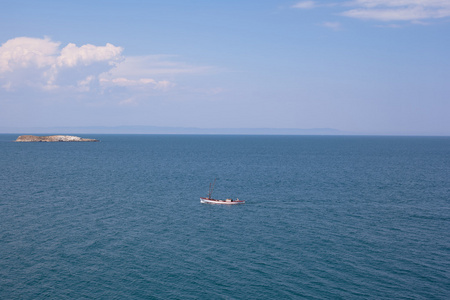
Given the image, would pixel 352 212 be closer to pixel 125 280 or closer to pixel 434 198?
pixel 434 198

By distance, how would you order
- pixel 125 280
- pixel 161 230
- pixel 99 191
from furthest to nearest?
pixel 99 191
pixel 161 230
pixel 125 280

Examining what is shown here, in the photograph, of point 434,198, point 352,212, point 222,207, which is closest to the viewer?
point 352,212

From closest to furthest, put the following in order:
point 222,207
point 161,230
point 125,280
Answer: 1. point 125,280
2. point 161,230
3. point 222,207

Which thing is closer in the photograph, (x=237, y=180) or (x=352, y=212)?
(x=352, y=212)

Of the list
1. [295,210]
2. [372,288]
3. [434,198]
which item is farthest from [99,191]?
[434,198]

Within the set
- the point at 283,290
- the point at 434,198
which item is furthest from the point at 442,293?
the point at 434,198

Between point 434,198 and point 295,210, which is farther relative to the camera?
point 434,198

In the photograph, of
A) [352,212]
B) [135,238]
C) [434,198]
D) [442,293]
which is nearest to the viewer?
[442,293]

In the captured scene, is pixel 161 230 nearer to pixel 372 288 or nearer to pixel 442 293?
pixel 372 288
